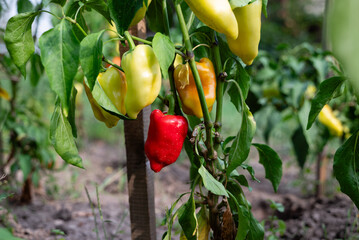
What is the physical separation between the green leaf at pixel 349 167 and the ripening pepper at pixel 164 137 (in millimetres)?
324

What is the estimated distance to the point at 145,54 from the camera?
0.59 meters

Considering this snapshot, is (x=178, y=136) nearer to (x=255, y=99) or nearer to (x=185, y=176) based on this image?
(x=255, y=99)

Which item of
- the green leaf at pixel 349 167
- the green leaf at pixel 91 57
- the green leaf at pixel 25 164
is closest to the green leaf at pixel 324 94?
the green leaf at pixel 349 167

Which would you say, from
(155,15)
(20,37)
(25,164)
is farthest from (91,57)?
(25,164)

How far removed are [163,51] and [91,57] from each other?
0.37 ft

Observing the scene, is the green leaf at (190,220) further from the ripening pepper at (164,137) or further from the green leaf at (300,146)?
the green leaf at (300,146)

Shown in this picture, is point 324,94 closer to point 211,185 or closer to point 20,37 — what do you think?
point 211,185

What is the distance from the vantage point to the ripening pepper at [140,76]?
0.58 meters

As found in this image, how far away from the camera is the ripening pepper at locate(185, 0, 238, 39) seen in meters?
0.56

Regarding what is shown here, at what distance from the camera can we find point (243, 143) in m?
0.66

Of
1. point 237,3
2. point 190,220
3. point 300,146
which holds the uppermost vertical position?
point 237,3

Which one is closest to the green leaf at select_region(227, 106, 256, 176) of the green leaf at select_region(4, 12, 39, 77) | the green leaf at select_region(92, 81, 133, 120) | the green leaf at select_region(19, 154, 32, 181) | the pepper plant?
the pepper plant

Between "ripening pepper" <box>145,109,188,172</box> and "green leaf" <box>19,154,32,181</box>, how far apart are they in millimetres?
988

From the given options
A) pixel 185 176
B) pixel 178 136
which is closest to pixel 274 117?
pixel 185 176
